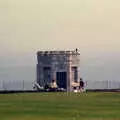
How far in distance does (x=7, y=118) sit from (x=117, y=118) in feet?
41.3

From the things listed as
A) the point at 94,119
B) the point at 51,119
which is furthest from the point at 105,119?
the point at 51,119

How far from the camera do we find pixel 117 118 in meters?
63.2

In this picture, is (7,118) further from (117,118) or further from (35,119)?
(117,118)

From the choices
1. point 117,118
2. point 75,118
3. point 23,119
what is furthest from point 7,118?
point 117,118

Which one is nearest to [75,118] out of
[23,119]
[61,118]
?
[61,118]

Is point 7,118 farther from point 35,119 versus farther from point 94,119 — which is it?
point 94,119

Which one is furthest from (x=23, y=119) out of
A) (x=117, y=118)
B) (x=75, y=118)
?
(x=117, y=118)

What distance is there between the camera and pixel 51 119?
61.7 metres

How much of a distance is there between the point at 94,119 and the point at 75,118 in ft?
7.58

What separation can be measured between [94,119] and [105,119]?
130cm

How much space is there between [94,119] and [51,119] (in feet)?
15.7

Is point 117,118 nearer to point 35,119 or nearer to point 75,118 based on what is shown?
point 75,118

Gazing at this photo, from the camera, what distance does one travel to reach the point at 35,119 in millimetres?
61188

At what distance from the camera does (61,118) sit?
6256 cm
